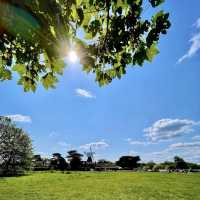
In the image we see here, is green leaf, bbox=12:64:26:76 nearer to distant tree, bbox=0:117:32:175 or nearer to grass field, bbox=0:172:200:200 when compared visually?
grass field, bbox=0:172:200:200

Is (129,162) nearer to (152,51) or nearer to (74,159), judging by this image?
(74,159)

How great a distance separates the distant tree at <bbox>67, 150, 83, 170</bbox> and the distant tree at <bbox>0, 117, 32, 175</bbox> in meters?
34.9

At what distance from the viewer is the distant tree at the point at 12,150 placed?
213 ft

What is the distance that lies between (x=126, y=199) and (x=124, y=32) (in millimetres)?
17048

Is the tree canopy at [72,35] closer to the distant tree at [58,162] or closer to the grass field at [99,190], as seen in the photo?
the grass field at [99,190]

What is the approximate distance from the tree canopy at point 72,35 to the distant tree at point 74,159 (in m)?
98.5

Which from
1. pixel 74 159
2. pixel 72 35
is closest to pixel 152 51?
pixel 72 35

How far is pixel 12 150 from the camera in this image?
66.1 m

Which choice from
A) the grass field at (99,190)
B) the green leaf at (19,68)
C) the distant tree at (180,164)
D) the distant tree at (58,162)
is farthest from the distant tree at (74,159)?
the green leaf at (19,68)

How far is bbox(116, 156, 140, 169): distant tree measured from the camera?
12412cm

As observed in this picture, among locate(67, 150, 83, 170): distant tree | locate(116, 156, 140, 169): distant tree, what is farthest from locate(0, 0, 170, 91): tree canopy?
locate(116, 156, 140, 169): distant tree

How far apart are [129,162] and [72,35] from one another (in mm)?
123754

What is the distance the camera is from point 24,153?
68.2m

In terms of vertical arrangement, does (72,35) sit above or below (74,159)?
below
